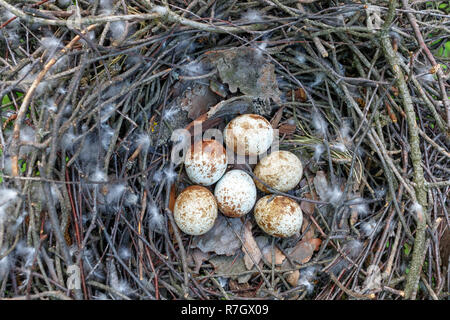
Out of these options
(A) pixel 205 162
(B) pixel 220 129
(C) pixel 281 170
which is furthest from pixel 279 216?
(B) pixel 220 129

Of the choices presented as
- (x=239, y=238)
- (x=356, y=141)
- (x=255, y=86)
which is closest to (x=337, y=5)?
(x=255, y=86)

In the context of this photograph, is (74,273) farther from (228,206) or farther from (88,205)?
(228,206)

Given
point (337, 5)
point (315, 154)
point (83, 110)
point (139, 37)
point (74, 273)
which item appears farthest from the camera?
point (315, 154)

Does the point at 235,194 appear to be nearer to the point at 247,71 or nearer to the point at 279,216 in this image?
the point at 279,216

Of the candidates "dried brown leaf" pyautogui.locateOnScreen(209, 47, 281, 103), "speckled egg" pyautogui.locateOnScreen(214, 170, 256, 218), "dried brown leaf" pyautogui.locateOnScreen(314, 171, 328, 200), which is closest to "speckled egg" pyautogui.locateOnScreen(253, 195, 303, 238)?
"speckled egg" pyautogui.locateOnScreen(214, 170, 256, 218)

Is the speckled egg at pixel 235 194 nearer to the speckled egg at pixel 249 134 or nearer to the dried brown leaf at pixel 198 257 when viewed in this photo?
the speckled egg at pixel 249 134

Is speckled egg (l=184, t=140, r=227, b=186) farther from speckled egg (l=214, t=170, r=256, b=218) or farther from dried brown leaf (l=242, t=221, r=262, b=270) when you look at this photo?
dried brown leaf (l=242, t=221, r=262, b=270)
